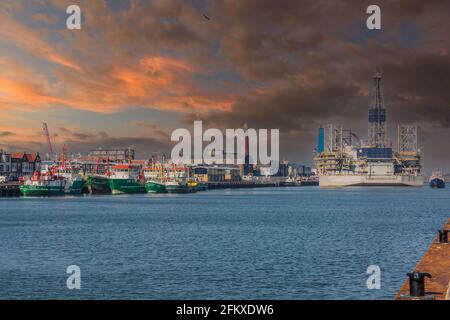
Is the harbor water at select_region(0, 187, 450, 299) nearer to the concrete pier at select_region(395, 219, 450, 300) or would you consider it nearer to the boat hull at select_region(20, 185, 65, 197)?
the concrete pier at select_region(395, 219, 450, 300)

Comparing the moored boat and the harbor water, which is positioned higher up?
the moored boat

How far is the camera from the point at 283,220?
90.2m

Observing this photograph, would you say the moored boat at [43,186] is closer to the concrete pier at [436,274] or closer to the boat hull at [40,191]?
the boat hull at [40,191]

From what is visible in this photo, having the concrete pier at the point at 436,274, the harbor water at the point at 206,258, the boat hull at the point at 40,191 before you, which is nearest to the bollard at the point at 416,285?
the concrete pier at the point at 436,274

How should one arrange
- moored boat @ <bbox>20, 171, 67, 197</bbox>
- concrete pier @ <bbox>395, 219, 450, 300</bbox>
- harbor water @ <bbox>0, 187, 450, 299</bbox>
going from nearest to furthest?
concrete pier @ <bbox>395, 219, 450, 300</bbox> → harbor water @ <bbox>0, 187, 450, 299</bbox> → moored boat @ <bbox>20, 171, 67, 197</bbox>

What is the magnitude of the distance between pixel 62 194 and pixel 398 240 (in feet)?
456

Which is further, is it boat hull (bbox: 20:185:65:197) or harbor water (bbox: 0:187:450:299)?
boat hull (bbox: 20:185:65:197)

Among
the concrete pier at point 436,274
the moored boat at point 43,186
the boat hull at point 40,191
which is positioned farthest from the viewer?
the moored boat at point 43,186

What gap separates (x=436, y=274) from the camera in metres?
30.0

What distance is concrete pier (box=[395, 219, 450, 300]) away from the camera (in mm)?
24359

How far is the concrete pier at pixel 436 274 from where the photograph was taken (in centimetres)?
2436

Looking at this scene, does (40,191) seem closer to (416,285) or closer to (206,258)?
(206,258)

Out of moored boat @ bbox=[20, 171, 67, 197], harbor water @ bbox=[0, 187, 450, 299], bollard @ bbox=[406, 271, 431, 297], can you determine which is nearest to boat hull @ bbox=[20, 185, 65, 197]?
moored boat @ bbox=[20, 171, 67, 197]
